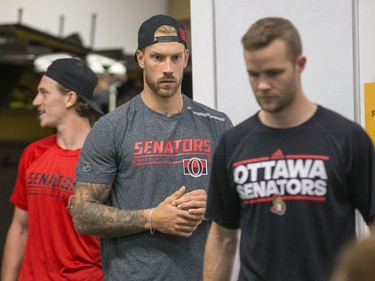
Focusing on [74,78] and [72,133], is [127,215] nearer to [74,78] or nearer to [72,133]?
[72,133]

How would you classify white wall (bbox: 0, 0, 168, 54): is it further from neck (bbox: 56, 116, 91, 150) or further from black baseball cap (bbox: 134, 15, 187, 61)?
black baseball cap (bbox: 134, 15, 187, 61)

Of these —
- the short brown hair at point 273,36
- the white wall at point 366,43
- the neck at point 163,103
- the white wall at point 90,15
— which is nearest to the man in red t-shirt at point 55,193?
the neck at point 163,103

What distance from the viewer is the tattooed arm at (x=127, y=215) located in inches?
108

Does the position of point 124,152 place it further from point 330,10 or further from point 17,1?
point 17,1

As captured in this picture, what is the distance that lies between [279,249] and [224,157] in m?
0.32

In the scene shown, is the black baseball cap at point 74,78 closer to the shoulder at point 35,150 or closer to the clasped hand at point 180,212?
the shoulder at point 35,150

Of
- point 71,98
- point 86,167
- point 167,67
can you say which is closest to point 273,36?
point 167,67

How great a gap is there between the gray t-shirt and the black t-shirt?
0.57 meters

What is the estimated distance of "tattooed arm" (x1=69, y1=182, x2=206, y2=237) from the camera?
275 cm

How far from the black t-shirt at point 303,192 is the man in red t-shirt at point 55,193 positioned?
4.11 feet

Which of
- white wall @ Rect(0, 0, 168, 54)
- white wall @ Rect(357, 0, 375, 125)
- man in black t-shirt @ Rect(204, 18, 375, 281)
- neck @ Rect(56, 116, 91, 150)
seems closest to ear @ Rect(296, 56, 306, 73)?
man in black t-shirt @ Rect(204, 18, 375, 281)

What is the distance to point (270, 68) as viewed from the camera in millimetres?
2150

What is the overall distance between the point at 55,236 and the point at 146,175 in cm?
75

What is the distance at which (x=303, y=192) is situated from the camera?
86.1 inches
